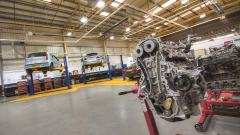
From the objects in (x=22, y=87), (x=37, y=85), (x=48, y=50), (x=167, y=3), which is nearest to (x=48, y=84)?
(x=37, y=85)

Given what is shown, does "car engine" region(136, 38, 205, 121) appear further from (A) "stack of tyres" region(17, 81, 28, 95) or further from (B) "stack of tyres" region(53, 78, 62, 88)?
(B) "stack of tyres" region(53, 78, 62, 88)

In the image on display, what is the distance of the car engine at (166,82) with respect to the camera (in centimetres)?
142

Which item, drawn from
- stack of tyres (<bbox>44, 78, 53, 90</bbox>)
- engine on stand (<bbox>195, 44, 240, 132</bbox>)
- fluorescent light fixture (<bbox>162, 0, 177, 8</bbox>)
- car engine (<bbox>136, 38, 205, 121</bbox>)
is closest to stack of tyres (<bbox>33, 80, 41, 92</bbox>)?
stack of tyres (<bbox>44, 78, 53, 90</bbox>)

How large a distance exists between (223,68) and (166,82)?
168cm

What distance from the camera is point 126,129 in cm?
236

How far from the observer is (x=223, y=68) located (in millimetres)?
2479

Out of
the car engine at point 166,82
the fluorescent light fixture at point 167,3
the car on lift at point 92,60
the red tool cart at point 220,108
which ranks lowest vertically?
the red tool cart at point 220,108

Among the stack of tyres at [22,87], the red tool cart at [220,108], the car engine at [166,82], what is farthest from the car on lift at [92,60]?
the car engine at [166,82]

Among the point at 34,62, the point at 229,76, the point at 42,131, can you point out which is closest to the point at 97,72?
the point at 34,62

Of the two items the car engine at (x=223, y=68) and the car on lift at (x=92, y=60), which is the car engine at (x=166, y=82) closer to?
the car engine at (x=223, y=68)

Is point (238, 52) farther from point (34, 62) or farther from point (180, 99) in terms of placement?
point (34, 62)

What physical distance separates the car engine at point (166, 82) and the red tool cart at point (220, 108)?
89cm

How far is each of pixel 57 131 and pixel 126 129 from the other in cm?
137

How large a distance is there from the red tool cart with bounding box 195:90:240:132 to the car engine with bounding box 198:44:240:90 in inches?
5.7
